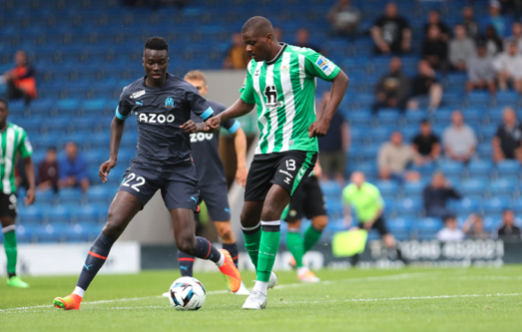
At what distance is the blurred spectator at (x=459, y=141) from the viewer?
1672 centimetres

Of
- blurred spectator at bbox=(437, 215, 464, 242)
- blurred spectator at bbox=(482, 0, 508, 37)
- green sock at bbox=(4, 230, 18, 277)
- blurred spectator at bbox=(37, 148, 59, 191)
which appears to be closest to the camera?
green sock at bbox=(4, 230, 18, 277)

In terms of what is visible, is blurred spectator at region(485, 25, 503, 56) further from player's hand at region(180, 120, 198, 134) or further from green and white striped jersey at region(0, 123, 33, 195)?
player's hand at region(180, 120, 198, 134)

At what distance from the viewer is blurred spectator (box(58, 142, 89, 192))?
17188 mm

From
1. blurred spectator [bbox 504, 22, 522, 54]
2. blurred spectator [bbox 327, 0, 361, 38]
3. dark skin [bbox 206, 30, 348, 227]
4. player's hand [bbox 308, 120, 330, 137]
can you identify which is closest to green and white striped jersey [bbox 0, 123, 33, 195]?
dark skin [bbox 206, 30, 348, 227]

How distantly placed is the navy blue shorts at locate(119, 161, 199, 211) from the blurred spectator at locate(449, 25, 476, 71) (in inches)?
506

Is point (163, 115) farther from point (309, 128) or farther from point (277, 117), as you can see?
point (309, 128)

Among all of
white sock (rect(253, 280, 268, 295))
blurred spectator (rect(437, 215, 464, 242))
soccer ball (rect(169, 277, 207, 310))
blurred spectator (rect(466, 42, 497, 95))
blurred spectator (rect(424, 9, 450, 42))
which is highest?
blurred spectator (rect(424, 9, 450, 42))

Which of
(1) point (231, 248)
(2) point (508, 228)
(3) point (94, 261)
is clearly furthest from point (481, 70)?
(3) point (94, 261)

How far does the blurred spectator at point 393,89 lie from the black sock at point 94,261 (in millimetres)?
12100

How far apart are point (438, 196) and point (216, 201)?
8555mm

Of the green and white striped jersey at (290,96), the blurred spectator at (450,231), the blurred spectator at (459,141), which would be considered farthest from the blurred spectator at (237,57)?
the green and white striped jersey at (290,96)

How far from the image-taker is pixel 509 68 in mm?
18016

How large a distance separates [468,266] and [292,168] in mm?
9210

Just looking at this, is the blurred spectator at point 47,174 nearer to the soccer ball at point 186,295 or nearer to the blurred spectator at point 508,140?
the blurred spectator at point 508,140
